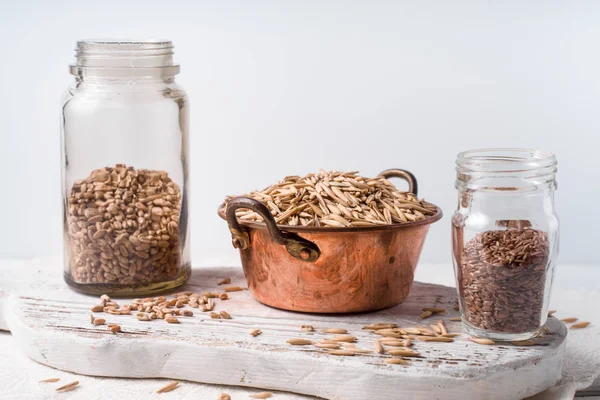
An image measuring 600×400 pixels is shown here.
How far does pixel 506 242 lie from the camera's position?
1.61 meters

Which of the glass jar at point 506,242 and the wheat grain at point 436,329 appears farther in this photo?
the wheat grain at point 436,329

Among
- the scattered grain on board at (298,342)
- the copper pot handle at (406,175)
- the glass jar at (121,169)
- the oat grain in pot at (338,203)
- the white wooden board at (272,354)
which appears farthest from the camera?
the copper pot handle at (406,175)

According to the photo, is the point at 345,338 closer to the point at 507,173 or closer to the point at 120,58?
the point at 507,173

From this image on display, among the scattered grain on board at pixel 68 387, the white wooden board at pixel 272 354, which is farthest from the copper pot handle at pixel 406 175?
the scattered grain on board at pixel 68 387

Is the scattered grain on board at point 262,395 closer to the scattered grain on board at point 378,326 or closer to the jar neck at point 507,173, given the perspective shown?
the scattered grain on board at point 378,326

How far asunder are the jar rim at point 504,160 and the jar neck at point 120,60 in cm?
73

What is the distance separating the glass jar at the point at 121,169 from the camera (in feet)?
6.44

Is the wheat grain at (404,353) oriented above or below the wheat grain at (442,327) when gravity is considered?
below

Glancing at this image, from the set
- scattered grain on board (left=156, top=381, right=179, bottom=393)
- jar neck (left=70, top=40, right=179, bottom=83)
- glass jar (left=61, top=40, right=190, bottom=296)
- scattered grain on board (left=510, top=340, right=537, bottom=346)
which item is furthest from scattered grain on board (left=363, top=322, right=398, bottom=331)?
jar neck (left=70, top=40, right=179, bottom=83)

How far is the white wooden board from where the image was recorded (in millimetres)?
1566

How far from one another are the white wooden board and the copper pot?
0.12 ft

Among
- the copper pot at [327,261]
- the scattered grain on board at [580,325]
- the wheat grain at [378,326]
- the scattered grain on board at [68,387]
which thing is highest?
the copper pot at [327,261]

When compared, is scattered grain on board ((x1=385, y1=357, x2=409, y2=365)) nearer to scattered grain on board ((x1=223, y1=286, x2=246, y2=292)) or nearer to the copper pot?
the copper pot

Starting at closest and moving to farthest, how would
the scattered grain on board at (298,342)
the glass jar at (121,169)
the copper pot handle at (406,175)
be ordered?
the scattered grain on board at (298,342), the glass jar at (121,169), the copper pot handle at (406,175)
